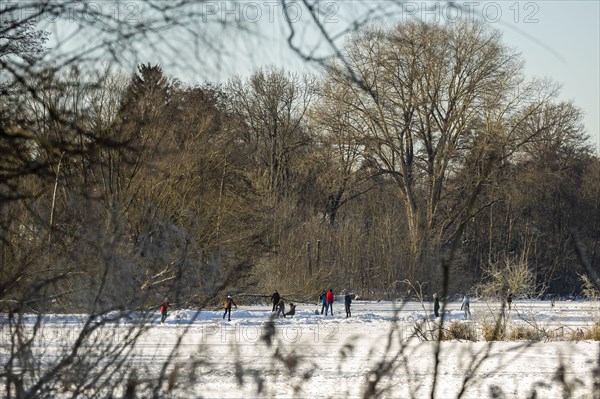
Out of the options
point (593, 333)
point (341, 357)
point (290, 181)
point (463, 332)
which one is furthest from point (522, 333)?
point (290, 181)

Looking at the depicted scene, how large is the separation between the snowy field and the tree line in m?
0.31

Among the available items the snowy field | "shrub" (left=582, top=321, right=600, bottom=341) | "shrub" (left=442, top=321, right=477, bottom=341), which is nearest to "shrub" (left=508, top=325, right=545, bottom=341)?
the snowy field

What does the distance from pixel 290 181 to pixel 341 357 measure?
36.7m

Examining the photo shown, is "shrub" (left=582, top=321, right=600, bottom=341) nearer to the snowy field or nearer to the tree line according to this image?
the snowy field

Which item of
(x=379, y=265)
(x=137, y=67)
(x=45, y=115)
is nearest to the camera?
(x=137, y=67)

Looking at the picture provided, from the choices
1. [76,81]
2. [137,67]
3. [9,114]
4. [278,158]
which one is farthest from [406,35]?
[278,158]

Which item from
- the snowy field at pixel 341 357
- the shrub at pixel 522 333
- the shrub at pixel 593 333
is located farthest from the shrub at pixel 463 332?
the shrub at pixel 593 333

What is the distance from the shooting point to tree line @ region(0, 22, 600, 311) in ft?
9.65

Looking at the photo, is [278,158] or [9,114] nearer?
[9,114]

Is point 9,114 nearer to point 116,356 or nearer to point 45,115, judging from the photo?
point 45,115

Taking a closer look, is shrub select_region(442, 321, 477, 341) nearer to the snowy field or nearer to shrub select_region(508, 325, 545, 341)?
the snowy field

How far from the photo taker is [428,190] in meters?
41.6

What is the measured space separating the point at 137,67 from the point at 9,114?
567mm

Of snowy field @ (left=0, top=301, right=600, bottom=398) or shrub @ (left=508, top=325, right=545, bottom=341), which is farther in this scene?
shrub @ (left=508, top=325, right=545, bottom=341)
